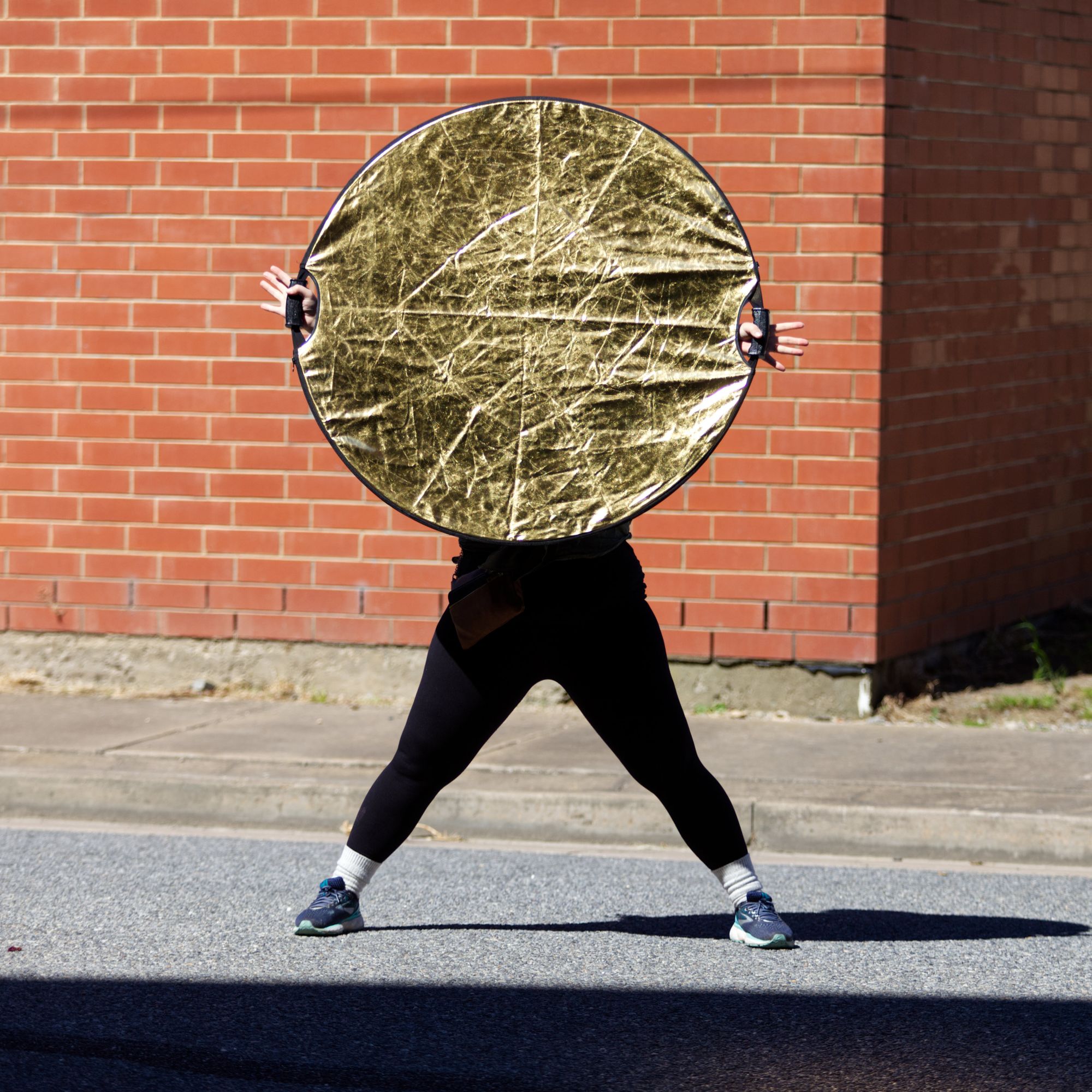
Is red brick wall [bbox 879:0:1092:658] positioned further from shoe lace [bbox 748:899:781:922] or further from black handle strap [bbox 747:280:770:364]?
black handle strap [bbox 747:280:770:364]

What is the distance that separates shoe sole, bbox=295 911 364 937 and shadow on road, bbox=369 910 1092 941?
3.8 inches

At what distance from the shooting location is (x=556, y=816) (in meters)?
6.29

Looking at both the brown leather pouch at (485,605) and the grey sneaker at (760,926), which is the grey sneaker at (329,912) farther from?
the grey sneaker at (760,926)

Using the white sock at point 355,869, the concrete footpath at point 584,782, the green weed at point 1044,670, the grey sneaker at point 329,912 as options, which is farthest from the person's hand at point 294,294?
the green weed at point 1044,670

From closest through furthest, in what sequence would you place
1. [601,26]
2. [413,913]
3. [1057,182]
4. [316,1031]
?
[316,1031], [413,913], [601,26], [1057,182]

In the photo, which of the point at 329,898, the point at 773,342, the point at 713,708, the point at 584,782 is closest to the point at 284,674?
the point at 713,708

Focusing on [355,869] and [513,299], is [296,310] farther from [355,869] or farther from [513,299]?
[355,869]

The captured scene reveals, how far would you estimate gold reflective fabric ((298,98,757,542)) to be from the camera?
170 inches

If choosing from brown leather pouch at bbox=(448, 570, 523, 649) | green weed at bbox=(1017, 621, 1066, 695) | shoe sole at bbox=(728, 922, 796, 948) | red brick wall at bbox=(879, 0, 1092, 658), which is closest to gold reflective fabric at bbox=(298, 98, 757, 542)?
brown leather pouch at bbox=(448, 570, 523, 649)

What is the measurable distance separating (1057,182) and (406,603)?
157 inches

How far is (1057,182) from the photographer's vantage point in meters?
8.81

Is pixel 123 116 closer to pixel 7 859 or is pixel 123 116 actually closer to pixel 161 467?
pixel 161 467

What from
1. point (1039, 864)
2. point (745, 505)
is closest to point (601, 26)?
point (745, 505)

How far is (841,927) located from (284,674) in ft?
12.0
